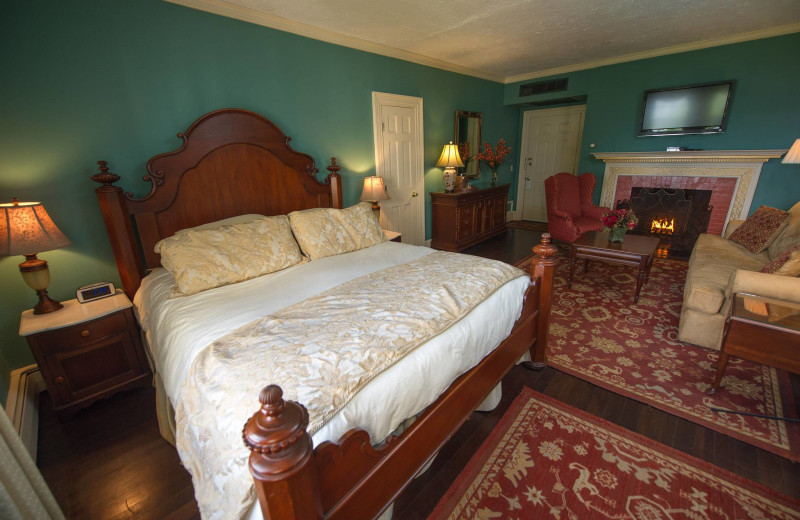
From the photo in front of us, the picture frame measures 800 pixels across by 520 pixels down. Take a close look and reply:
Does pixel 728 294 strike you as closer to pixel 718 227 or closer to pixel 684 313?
pixel 684 313

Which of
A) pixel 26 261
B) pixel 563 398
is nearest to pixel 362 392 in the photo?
pixel 563 398

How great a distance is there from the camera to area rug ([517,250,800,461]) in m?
1.78

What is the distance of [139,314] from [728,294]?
3823 millimetres

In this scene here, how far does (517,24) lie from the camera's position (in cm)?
319

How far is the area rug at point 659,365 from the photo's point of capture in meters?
1.78

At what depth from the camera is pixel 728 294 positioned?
219cm

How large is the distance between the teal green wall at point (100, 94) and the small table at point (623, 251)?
2997 mm

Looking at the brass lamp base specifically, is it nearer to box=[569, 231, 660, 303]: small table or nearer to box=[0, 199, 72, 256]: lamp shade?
box=[0, 199, 72, 256]: lamp shade

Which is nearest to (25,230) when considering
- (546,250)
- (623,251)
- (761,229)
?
(546,250)

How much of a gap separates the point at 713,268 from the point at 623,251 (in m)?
0.63

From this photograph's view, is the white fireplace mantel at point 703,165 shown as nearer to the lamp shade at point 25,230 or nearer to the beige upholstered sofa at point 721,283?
the beige upholstered sofa at point 721,283

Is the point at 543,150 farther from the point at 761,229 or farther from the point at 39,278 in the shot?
the point at 39,278

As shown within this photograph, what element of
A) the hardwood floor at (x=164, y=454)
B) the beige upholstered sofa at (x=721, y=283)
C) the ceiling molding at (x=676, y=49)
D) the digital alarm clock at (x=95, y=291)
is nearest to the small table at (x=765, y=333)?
the beige upholstered sofa at (x=721, y=283)

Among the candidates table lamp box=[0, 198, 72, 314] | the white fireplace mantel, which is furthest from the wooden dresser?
table lamp box=[0, 198, 72, 314]
